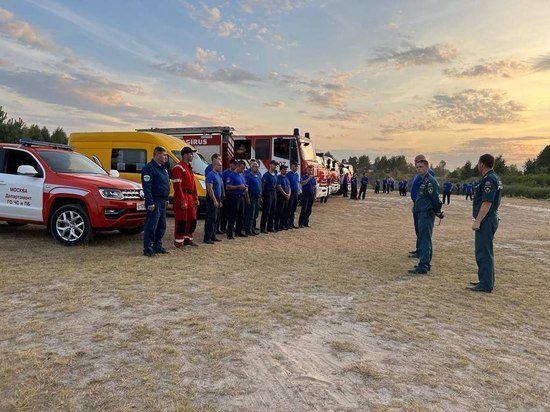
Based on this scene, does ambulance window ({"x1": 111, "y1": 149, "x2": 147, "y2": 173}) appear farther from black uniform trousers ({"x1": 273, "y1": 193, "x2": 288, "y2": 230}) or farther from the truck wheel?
the truck wheel

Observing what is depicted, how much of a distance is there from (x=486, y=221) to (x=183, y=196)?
16.8 feet

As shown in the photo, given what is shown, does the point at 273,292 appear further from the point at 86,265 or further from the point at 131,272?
the point at 86,265

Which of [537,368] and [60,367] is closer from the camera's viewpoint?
[60,367]

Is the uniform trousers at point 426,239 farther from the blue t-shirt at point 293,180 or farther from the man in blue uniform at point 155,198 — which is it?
the blue t-shirt at point 293,180

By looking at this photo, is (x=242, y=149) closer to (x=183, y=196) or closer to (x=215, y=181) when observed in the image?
(x=215, y=181)

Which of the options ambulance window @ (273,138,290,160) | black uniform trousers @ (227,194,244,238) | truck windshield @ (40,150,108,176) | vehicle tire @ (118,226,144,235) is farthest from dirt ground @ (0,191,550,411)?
ambulance window @ (273,138,290,160)

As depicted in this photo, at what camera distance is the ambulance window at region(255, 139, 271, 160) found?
652 inches

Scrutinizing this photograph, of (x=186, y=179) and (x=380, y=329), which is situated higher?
(x=186, y=179)

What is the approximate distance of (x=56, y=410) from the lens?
108 inches

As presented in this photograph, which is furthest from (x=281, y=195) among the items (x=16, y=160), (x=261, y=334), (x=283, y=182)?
(x=261, y=334)

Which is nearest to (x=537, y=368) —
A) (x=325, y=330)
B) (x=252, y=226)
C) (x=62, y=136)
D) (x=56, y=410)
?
(x=325, y=330)

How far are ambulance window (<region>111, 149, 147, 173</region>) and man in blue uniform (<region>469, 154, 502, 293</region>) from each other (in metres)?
9.48

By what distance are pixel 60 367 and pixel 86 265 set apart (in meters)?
3.43

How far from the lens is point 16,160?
838cm
